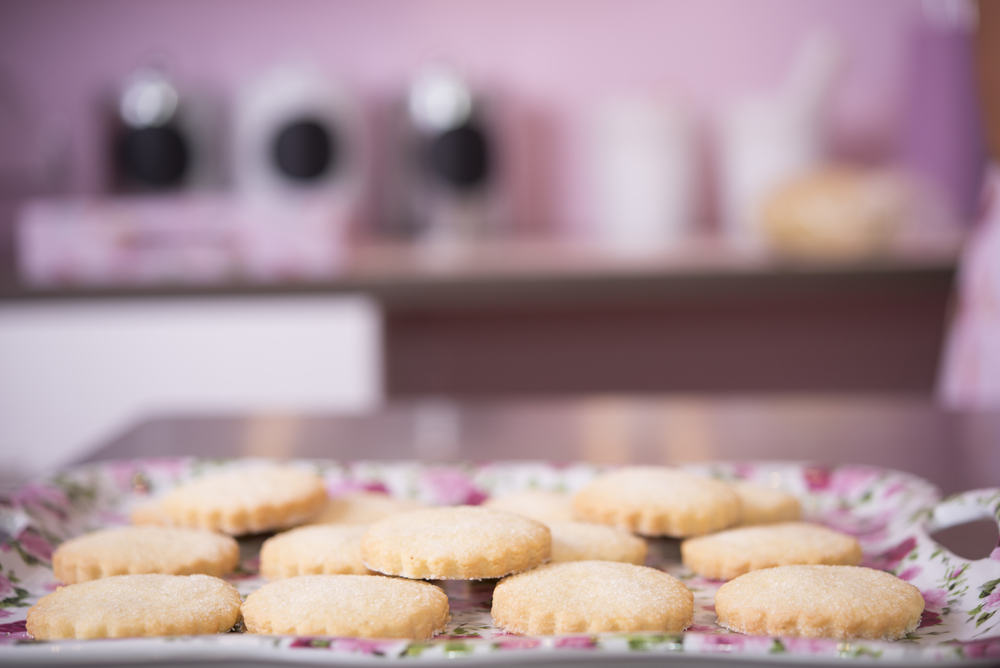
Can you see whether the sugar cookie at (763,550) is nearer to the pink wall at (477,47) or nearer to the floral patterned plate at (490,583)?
the floral patterned plate at (490,583)

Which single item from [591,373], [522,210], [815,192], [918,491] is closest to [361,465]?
[918,491]

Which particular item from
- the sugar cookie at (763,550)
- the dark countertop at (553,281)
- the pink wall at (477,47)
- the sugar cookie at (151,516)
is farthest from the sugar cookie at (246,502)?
the pink wall at (477,47)

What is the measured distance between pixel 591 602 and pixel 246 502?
24cm

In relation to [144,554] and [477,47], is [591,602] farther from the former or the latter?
[477,47]

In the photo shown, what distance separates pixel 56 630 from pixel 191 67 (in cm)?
201

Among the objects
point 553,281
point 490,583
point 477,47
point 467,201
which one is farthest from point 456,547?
point 477,47

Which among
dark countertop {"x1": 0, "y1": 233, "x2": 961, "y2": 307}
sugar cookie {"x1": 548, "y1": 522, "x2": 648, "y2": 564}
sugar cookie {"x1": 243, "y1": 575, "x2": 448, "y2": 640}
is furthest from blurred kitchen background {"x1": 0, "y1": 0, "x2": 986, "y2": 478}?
sugar cookie {"x1": 243, "y1": 575, "x2": 448, "y2": 640}

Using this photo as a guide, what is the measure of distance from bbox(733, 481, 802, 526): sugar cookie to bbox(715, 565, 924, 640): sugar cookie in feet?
0.42

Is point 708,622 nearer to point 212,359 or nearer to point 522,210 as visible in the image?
point 212,359

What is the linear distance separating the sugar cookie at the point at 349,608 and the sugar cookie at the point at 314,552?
4 cm

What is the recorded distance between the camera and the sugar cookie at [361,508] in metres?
0.67

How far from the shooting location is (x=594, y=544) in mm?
605

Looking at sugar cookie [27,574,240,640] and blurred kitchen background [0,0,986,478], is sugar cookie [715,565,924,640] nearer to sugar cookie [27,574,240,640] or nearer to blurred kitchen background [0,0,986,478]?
sugar cookie [27,574,240,640]

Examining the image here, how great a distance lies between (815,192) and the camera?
184cm
